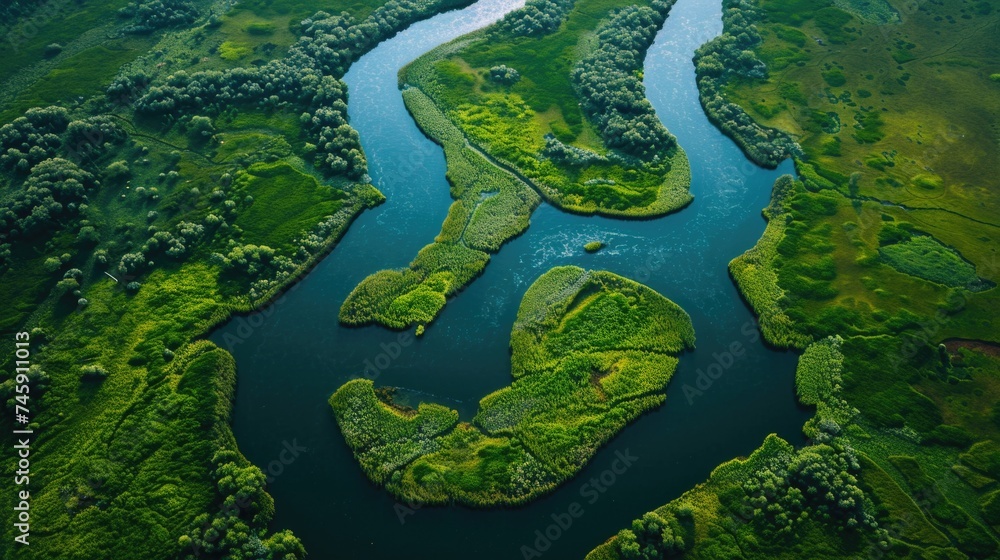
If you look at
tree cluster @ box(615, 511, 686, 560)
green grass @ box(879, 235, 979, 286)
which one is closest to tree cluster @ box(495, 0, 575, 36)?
green grass @ box(879, 235, 979, 286)

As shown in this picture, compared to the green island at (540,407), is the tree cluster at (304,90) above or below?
above

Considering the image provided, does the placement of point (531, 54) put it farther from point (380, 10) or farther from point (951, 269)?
point (951, 269)

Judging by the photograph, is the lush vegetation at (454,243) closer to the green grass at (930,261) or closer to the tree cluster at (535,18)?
the tree cluster at (535,18)

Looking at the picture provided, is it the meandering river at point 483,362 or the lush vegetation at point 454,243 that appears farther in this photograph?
the lush vegetation at point 454,243

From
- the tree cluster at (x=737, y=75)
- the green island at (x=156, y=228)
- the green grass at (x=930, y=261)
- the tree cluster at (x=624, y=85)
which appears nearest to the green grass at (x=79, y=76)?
the green island at (x=156, y=228)

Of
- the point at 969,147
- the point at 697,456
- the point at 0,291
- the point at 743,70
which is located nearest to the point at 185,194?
the point at 0,291

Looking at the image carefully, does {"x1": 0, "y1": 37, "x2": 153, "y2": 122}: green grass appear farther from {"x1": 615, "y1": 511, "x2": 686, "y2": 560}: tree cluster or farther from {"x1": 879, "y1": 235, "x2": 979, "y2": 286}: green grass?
{"x1": 879, "y1": 235, "x2": 979, "y2": 286}: green grass
